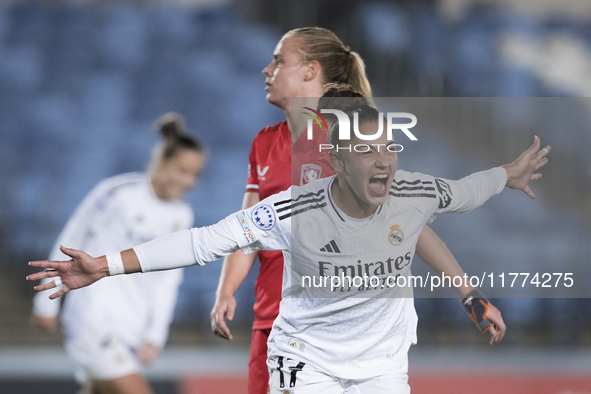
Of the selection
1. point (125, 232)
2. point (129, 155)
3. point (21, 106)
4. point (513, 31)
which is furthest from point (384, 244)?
point (513, 31)

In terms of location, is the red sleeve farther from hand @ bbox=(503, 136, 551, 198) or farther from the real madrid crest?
hand @ bbox=(503, 136, 551, 198)

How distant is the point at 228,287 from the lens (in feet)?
8.09

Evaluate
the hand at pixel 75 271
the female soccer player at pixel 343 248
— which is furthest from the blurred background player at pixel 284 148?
the hand at pixel 75 271

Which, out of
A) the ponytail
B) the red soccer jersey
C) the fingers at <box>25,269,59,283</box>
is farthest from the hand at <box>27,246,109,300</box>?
the ponytail

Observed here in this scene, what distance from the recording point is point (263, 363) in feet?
8.25

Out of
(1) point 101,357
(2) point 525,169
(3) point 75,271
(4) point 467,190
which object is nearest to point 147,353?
(1) point 101,357

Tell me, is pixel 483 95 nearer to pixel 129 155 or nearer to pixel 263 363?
pixel 129 155

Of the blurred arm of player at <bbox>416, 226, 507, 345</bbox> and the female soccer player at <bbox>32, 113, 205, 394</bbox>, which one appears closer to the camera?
the blurred arm of player at <bbox>416, 226, 507, 345</bbox>

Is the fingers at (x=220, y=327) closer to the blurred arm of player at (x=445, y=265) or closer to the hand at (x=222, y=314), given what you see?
the hand at (x=222, y=314)

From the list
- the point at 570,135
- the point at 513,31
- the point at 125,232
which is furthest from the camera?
the point at 513,31

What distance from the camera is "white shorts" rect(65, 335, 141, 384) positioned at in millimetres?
3445

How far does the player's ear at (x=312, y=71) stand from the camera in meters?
2.56

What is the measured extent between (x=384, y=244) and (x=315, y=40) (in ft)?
3.29

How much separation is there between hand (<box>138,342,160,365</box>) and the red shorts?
4.10 ft
